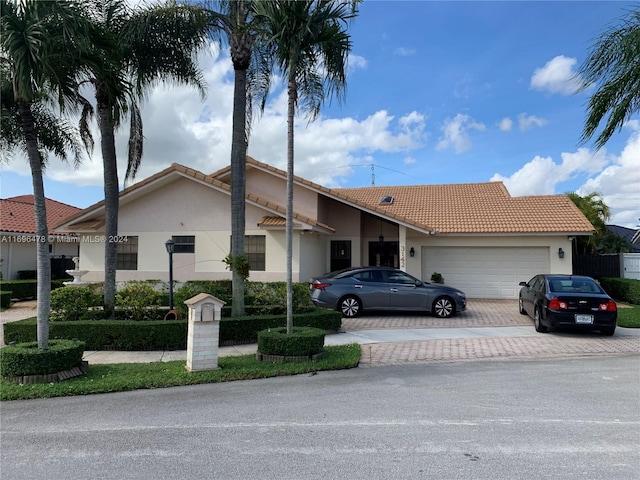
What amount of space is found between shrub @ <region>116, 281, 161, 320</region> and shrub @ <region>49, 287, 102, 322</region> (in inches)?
27.5

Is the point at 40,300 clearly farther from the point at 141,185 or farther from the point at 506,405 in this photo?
the point at 141,185

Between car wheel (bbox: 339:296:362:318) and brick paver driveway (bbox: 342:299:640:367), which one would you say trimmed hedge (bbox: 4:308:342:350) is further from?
car wheel (bbox: 339:296:362:318)

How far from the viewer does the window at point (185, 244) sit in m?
15.6

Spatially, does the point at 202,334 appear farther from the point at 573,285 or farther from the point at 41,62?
the point at 573,285

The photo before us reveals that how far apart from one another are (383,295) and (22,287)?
47.2 ft

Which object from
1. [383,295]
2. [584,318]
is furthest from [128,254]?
[584,318]

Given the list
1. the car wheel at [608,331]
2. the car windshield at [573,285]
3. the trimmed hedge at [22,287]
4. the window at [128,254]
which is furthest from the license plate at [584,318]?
the trimmed hedge at [22,287]

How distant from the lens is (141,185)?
15297 millimetres

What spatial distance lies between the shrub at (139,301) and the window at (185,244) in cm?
534

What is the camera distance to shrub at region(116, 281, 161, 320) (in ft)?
32.9

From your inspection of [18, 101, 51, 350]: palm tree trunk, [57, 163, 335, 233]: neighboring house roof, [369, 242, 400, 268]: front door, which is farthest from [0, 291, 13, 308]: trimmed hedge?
[369, 242, 400, 268]: front door

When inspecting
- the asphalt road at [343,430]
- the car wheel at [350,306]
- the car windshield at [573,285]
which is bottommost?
the asphalt road at [343,430]

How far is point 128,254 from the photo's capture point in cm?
1611

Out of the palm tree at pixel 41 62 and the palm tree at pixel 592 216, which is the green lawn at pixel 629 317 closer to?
the palm tree at pixel 592 216
